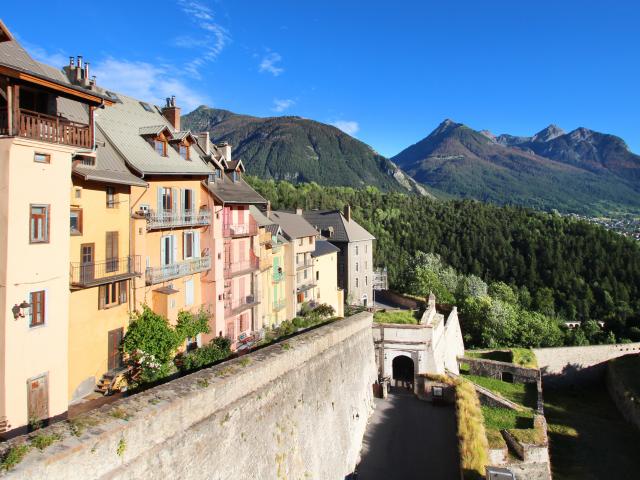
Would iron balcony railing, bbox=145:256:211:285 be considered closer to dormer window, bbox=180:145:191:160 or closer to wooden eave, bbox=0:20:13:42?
dormer window, bbox=180:145:191:160

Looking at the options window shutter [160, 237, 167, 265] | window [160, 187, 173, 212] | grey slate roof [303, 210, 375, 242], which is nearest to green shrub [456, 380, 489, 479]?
window shutter [160, 237, 167, 265]

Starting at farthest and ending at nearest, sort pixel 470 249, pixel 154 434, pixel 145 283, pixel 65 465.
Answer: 1. pixel 470 249
2. pixel 145 283
3. pixel 154 434
4. pixel 65 465

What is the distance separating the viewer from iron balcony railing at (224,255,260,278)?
26375 millimetres

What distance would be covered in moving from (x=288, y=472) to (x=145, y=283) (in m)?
9.81

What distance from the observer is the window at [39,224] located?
13.5 metres

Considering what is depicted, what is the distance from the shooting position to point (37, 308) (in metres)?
13.8

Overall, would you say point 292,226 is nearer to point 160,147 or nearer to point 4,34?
point 160,147

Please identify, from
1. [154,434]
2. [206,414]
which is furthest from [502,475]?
[154,434]

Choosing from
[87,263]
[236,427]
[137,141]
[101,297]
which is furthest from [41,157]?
[236,427]

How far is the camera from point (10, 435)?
12.7 meters

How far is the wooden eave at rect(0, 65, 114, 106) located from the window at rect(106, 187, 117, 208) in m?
3.93

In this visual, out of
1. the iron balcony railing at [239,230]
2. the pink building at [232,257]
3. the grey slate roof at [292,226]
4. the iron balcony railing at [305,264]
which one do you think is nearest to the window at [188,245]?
the pink building at [232,257]

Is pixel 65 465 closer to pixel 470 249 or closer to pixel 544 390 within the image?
pixel 544 390

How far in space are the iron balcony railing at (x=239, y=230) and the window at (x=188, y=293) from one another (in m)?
3.83
